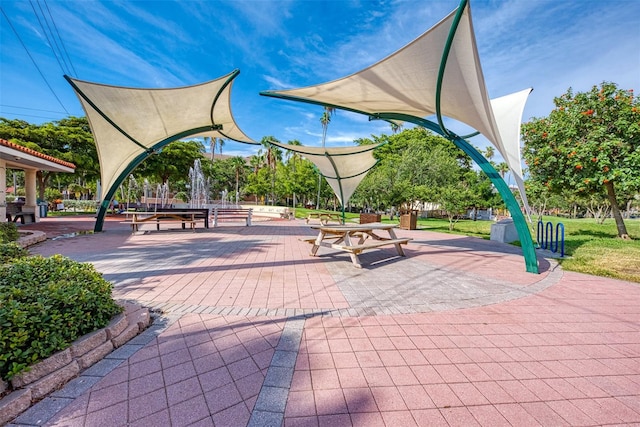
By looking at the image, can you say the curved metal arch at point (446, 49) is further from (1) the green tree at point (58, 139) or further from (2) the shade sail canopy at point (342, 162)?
(1) the green tree at point (58, 139)

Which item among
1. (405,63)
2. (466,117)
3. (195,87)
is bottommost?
(466,117)

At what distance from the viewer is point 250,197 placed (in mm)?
66312

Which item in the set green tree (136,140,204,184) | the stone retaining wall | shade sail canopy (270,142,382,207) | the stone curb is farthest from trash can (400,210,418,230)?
green tree (136,140,204,184)

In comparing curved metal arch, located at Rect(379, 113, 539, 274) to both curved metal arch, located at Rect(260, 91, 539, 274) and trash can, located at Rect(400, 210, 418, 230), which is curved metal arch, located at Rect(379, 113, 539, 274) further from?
trash can, located at Rect(400, 210, 418, 230)

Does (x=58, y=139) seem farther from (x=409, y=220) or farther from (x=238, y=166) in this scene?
(x=238, y=166)

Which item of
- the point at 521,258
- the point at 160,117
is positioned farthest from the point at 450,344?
the point at 160,117

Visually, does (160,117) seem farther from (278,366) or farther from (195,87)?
(278,366)

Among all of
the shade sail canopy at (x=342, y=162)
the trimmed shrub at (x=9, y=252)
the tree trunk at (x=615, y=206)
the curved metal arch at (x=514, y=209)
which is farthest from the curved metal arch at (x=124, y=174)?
the tree trunk at (x=615, y=206)

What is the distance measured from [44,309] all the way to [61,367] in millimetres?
464

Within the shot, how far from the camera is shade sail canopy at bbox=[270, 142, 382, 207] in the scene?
1475cm

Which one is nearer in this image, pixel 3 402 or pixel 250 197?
pixel 3 402

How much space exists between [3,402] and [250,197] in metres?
66.3

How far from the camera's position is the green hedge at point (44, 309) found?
6.46 feet

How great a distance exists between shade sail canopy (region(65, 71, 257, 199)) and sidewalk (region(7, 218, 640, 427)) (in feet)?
20.3
